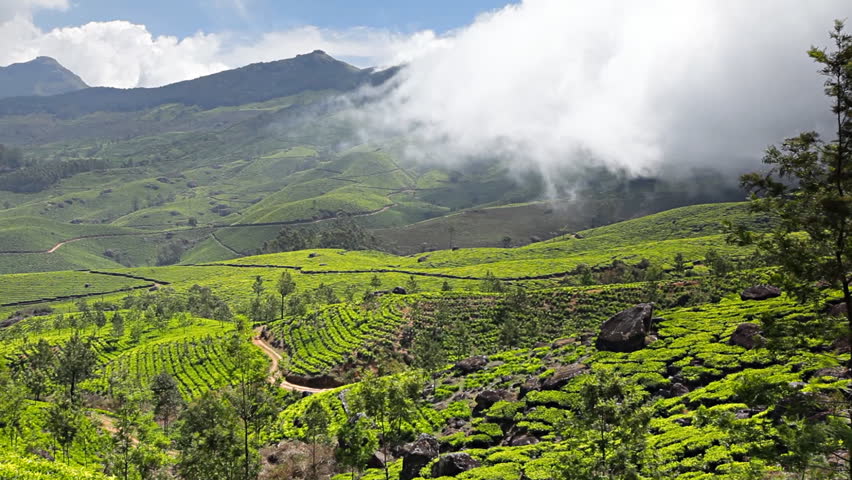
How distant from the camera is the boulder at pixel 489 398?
58.6m

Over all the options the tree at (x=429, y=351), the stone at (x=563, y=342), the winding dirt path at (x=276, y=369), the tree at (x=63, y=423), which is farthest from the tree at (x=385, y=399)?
the stone at (x=563, y=342)

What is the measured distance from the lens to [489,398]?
193ft

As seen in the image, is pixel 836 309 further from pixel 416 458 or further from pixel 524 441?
pixel 416 458

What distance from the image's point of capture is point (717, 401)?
43031mm

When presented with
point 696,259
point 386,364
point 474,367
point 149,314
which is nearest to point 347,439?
point 474,367

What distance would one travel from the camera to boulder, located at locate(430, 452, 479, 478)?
132ft

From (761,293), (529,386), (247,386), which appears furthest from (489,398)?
(761,293)

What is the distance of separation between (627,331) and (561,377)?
12877mm

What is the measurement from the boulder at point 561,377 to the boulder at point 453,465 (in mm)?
19756

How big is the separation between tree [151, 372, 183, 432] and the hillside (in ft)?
11.0

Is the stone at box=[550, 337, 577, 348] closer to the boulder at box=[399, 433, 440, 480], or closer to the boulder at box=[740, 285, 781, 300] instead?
the boulder at box=[740, 285, 781, 300]

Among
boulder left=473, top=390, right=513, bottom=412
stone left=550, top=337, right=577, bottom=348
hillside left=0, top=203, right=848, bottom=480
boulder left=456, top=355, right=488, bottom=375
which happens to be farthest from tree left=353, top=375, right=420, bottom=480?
stone left=550, top=337, right=577, bottom=348

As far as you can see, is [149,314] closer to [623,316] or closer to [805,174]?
[623,316]

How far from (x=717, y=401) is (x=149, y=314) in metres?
140
